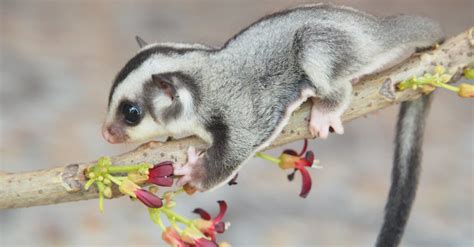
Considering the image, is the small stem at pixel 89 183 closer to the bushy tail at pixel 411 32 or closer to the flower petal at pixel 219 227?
the flower petal at pixel 219 227

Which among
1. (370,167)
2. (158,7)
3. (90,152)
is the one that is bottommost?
(90,152)

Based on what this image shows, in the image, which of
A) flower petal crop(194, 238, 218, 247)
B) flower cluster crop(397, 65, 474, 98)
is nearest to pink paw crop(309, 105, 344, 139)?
flower cluster crop(397, 65, 474, 98)

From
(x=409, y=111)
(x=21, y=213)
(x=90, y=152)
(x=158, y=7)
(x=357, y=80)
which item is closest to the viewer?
(x=357, y=80)

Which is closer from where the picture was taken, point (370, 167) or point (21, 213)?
point (21, 213)

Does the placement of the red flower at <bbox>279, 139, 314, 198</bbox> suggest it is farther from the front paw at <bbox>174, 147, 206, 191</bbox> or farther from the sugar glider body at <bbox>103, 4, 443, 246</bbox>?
the front paw at <bbox>174, 147, 206, 191</bbox>

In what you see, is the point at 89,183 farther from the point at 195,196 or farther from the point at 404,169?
the point at 195,196

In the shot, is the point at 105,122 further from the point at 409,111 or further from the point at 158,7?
the point at 158,7

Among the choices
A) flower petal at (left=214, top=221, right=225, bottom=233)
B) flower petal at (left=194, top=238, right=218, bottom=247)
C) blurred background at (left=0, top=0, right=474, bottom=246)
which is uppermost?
blurred background at (left=0, top=0, right=474, bottom=246)

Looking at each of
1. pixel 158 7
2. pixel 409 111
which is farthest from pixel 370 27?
pixel 158 7
